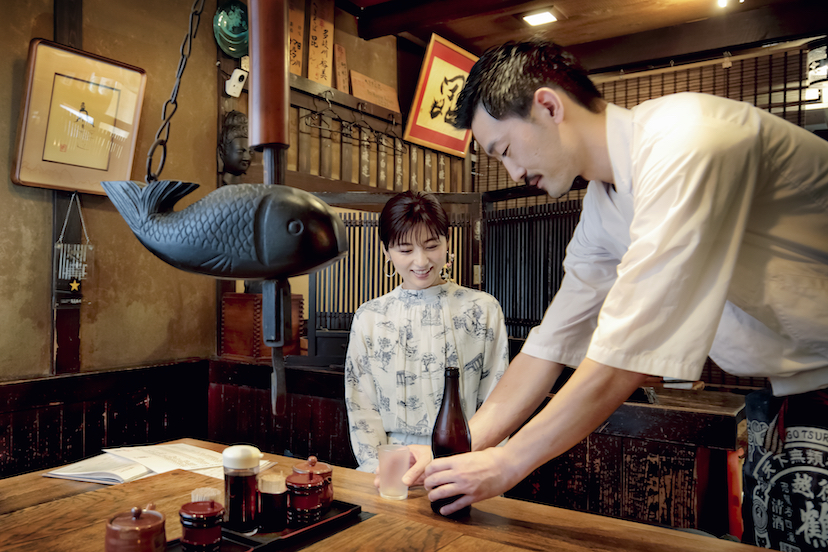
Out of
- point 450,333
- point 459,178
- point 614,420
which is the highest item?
point 459,178

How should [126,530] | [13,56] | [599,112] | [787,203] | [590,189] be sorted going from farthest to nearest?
1. [13,56]
2. [590,189]
3. [599,112]
4. [787,203]
5. [126,530]

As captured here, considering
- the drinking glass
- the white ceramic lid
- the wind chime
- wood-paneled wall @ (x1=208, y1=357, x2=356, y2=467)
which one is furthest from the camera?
wood-paneled wall @ (x1=208, y1=357, x2=356, y2=467)

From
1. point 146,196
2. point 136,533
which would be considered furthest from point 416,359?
point 146,196

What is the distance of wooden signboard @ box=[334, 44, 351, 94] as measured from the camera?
14.5 feet

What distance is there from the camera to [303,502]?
1.11 meters

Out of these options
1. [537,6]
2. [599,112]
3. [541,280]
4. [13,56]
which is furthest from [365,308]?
[537,6]

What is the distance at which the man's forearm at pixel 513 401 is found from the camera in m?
1.48

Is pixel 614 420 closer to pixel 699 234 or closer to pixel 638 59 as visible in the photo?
pixel 699 234

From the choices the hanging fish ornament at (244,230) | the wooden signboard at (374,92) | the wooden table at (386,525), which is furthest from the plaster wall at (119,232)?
the hanging fish ornament at (244,230)

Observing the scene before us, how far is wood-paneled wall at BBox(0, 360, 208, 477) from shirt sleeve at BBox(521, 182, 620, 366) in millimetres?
2501

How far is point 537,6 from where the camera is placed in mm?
4145

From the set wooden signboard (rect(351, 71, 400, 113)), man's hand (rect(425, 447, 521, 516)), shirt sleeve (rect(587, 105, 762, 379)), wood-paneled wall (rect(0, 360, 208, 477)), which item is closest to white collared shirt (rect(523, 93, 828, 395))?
shirt sleeve (rect(587, 105, 762, 379))

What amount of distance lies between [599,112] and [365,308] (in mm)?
1510

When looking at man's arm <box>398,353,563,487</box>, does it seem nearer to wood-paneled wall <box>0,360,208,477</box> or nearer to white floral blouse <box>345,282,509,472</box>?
white floral blouse <box>345,282,509,472</box>
